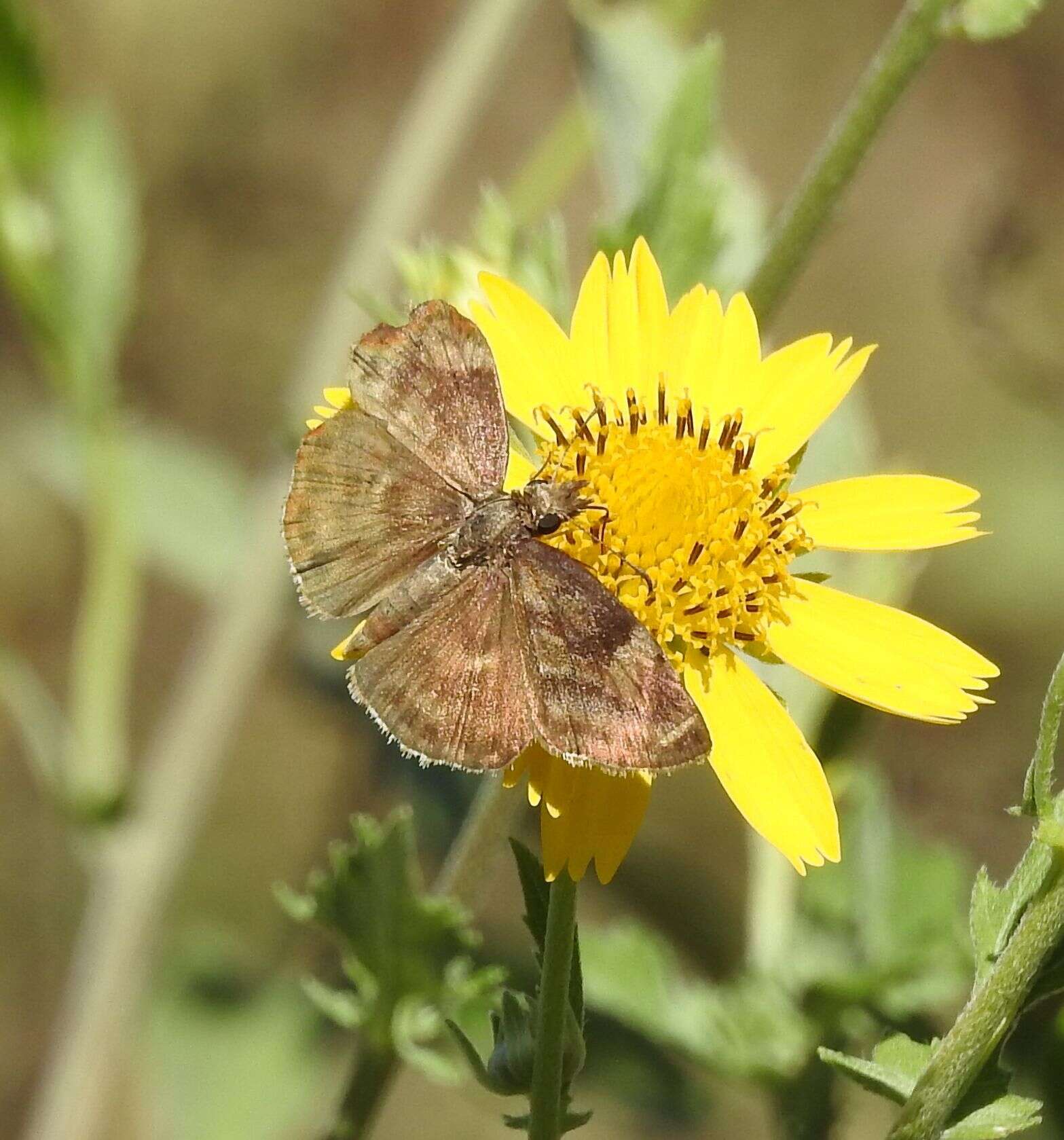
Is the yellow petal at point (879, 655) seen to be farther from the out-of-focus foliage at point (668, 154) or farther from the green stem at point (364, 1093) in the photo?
the green stem at point (364, 1093)

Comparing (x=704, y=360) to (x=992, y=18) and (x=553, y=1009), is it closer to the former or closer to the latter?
(x=992, y=18)

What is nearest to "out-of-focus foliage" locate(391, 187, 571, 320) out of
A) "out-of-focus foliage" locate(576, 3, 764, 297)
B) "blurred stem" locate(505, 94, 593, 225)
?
"out-of-focus foliage" locate(576, 3, 764, 297)

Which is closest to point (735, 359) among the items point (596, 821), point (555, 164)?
point (596, 821)

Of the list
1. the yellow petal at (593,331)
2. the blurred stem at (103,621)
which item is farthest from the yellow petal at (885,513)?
the blurred stem at (103,621)

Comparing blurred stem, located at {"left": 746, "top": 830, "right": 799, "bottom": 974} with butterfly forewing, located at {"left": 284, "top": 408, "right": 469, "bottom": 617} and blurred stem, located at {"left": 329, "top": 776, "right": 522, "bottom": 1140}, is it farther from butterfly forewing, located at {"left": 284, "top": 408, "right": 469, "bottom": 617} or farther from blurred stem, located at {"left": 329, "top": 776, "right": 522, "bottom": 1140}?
butterfly forewing, located at {"left": 284, "top": 408, "right": 469, "bottom": 617}

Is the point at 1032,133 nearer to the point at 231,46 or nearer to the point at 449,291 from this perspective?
the point at 231,46
